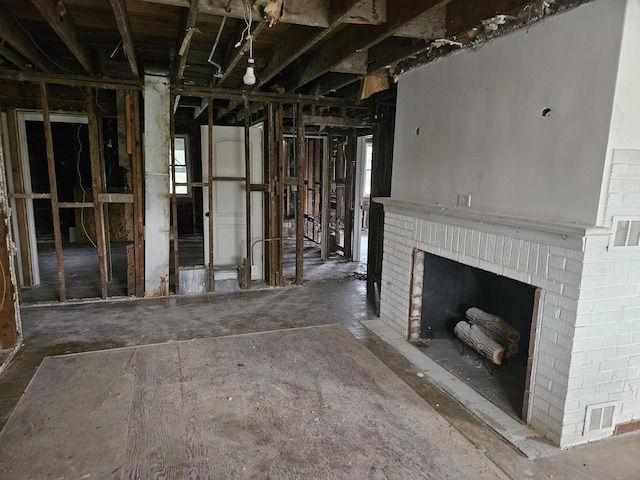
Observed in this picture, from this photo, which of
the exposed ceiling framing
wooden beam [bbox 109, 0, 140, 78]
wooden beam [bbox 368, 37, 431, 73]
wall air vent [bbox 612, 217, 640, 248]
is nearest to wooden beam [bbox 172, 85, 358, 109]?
the exposed ceiling framing

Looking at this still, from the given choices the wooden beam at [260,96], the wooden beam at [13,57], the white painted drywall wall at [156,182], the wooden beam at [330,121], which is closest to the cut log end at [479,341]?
the wooden beam at [330,121]

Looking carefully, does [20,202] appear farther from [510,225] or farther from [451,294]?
[510,225]

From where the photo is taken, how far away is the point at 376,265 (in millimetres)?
5418

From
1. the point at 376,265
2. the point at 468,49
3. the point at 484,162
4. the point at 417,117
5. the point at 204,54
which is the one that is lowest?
the point at 376,265

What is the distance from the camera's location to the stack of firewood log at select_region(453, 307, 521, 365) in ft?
11.1

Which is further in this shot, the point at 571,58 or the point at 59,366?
A: the point at 59,366

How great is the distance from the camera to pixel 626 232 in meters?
2.32

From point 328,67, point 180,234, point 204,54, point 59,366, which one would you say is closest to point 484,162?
point 328,67

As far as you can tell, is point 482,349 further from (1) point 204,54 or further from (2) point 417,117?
(1) point 204,54

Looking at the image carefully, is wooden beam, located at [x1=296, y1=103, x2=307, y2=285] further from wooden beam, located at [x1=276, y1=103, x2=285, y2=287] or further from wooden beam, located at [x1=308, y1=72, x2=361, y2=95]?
wooden beam, located at [x1=308, y1=72, x2=361, y2=95]

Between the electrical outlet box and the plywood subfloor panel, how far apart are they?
1.45m

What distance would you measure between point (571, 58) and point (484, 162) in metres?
0.85

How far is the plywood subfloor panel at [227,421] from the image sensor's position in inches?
89.6

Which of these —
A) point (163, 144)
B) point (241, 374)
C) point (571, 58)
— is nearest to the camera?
point (571, 58)
